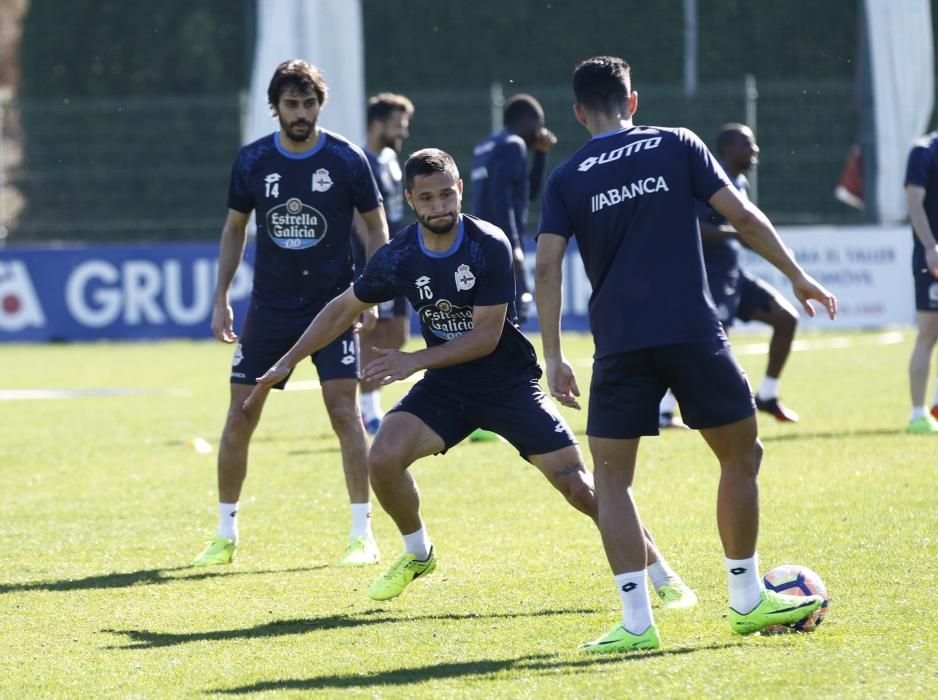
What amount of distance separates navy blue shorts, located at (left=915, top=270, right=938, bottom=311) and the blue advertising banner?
40.5ft

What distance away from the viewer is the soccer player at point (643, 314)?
5.60 m

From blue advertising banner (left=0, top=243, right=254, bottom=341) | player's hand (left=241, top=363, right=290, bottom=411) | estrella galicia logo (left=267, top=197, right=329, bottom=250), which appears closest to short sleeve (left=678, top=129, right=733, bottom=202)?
player's hand (left=241, top=363, right=290, bottom=411)

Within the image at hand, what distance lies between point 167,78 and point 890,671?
31.5m

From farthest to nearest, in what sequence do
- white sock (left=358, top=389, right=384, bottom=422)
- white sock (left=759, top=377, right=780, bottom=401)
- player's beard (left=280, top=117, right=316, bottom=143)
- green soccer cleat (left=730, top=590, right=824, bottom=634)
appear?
1. white sock (left=358, top=389, right=384, bottom=422)
2. white sock (left=759, top=377, right=780, bottom=401)
3. player's beard (left=280, top=117, right=316, bottom=143)
4. green soccer cleat (left=730, top=590, right=824, bottom=634)

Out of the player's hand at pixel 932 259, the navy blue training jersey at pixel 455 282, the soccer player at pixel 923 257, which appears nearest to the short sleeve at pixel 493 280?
the navy blue training jersey at pixel 455 282

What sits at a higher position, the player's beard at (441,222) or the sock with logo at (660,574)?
the player's beard at (441,222)

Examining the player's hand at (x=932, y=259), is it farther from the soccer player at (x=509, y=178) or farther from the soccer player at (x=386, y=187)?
the soccer player at (x=386, y=187)

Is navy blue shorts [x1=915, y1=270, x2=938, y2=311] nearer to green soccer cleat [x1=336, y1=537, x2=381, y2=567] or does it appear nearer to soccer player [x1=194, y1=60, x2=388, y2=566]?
soccer player [x1=194, y1=60, x2=388, y2=566]

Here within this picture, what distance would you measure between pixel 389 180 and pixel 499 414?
19.2ft

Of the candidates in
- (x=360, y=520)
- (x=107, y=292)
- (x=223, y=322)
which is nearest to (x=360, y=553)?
(x=360, y=520)

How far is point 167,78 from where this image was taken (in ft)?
114

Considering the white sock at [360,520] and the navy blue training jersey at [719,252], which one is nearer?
the white sock at [360,520]

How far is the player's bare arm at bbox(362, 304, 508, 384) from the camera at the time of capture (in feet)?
20.3

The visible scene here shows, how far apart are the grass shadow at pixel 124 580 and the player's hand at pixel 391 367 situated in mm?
1687
